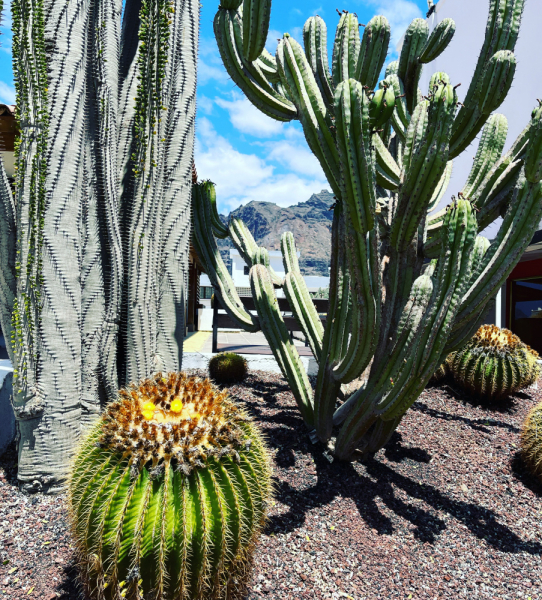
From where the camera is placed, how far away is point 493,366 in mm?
4945

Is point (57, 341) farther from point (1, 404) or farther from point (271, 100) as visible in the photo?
point (271, 100)

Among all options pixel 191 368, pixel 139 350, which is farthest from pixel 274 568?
pixel 191 368

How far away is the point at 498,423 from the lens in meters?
4.52

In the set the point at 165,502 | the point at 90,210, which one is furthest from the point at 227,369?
the point at 165,502

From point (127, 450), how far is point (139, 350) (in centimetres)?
150

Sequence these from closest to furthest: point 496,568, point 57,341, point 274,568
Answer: point 274,568, point 496,568, point 57,341

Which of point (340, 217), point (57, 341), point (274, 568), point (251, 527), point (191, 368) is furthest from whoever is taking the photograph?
point (191, 368)

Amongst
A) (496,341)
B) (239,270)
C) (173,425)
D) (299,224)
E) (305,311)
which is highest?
(299,224)

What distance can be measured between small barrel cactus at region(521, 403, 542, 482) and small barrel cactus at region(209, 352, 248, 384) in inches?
120

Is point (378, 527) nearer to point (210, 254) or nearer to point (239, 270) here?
point (210, 254)

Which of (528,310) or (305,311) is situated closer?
(305,311)

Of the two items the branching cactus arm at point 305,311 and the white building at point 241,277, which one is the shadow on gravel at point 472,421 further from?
the white building at point 241,277

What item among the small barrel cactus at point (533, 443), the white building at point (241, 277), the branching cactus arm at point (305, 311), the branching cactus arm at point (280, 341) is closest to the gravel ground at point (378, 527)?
the small barrel cactus at point (533, 443)

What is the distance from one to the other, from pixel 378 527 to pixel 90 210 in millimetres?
2727
